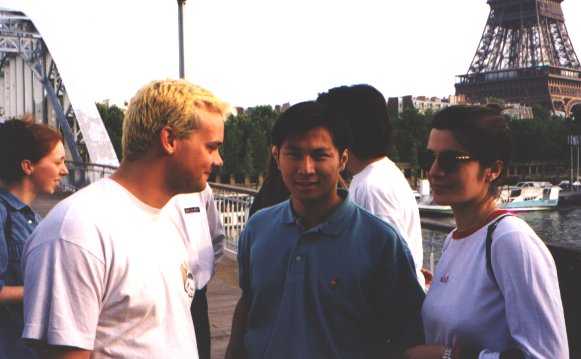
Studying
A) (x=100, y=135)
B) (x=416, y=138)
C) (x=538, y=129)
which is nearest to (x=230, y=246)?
(x=100, y=135)

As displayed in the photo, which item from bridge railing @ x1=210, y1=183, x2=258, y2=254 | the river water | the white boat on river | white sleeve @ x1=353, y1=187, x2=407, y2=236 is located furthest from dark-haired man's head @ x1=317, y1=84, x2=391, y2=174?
the white boat on river

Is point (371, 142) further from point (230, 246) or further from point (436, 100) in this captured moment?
point (436, 100)

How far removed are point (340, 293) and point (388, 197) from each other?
0.58 m

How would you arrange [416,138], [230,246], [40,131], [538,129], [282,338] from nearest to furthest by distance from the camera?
1. [282,338]
2. [40,131]
3. [230,246]
4. [416,138]
5. [538,129]

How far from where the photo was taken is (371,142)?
2.85 meters

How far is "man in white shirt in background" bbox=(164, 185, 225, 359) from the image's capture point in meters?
3.04

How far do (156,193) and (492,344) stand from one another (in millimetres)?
970

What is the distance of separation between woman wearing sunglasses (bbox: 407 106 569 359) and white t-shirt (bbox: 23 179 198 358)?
72cm

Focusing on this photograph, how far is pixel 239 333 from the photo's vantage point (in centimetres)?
254

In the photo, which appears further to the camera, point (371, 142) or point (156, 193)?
point (371, 142)

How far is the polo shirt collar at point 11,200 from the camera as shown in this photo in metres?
2.64

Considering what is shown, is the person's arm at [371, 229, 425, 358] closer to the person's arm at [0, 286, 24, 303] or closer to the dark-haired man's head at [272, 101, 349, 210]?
the dark-haired man's head at [272, 101, 349, 210]

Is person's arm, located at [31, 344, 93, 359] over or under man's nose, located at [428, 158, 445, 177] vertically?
under

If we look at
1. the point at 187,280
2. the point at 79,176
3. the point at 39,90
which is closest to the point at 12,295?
the point at 187,280
